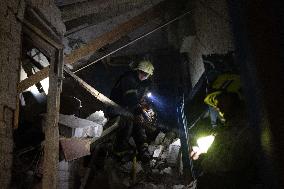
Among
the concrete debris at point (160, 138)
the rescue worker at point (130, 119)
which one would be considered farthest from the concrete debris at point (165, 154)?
the rescue worker at point (130, 119)

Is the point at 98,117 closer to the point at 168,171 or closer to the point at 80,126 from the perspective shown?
the point at 80,126

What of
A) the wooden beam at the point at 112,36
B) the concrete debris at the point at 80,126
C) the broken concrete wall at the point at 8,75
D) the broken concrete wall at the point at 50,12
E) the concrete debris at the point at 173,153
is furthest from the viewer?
the concrete debris at the point at 173,153

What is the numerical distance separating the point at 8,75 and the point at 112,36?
2296mm

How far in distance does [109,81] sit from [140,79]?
2849mm

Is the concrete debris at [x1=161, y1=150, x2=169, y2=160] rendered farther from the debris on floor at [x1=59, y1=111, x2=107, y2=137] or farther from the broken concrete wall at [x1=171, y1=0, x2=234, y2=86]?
the broken concrete wall at [x1=171, y1=0, x2=234, y2=86]

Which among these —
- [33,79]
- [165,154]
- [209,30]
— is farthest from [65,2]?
[165,154]

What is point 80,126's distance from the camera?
7.35 metres

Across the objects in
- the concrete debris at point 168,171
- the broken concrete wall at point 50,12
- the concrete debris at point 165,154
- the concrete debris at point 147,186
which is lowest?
the concrete debris at point 147,186

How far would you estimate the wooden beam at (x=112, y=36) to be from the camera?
17.4 feet

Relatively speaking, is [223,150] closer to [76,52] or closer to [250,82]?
[250,82]

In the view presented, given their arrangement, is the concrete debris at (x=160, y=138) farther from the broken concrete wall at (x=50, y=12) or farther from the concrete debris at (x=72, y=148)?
the broken concrete wall at (x=50, y=12)

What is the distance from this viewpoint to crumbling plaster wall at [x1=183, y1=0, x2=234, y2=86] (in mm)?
6859

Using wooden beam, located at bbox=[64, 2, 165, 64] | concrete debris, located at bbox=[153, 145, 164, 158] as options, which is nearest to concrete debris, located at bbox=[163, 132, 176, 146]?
concrete debris, located at bbox=[153, 145, 164, 158]

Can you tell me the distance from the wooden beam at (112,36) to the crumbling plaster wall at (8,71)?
4.22ft
